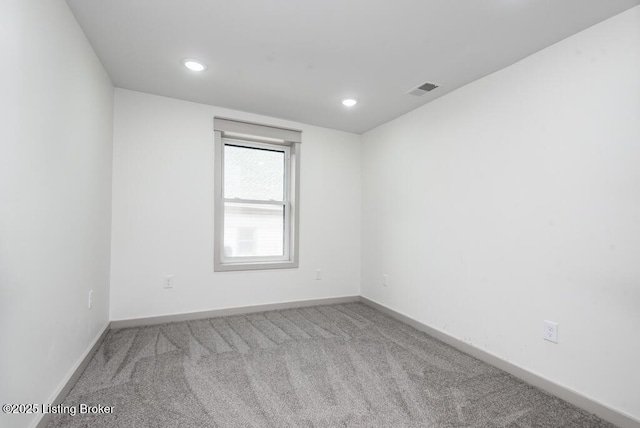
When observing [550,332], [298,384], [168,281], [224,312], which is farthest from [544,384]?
[168,281]

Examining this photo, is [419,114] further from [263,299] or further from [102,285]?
[102,285]

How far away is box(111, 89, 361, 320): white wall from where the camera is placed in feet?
9.77

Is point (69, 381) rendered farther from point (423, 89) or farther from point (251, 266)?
point (423, 89)

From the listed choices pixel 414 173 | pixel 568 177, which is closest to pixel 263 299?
pixel 414 173

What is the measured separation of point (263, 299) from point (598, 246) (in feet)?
10.1

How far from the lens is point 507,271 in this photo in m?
2.29

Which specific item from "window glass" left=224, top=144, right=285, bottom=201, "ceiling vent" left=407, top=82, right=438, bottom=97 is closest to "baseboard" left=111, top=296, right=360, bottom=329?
"window glass" left=224, top=144, right=285, bottom=201

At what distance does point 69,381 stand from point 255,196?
2.38m

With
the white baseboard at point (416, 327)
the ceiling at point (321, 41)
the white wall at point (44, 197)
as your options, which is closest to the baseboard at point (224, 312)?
the white baseboard at point (416, 327)

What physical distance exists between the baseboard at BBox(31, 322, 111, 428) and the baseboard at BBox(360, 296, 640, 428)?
2.85 meters

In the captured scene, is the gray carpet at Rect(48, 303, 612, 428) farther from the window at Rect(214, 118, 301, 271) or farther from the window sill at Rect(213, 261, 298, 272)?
the window at Rect(214, 118, 301, 271)

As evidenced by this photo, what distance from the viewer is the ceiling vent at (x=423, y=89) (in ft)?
8.83

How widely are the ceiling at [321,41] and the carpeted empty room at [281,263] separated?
2 centimetres

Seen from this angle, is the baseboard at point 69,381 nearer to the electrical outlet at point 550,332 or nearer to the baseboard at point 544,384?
the baseboard at point 544,384
